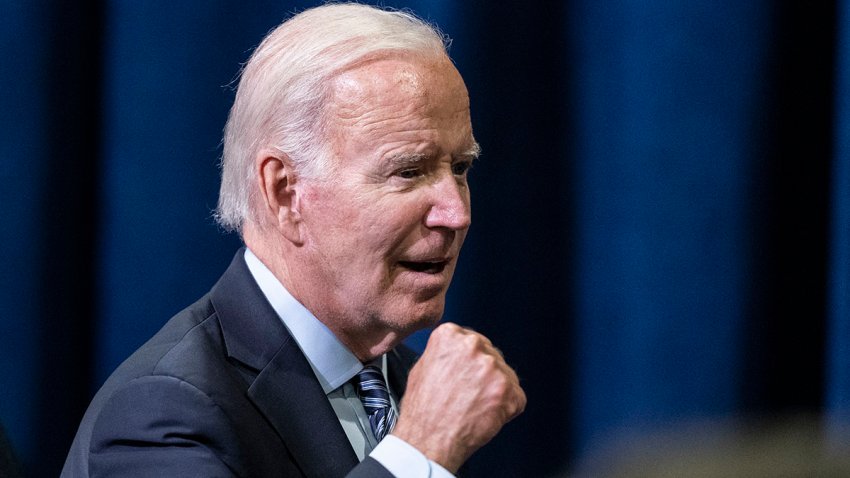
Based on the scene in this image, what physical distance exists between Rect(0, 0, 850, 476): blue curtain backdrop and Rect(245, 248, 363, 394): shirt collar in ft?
1.65

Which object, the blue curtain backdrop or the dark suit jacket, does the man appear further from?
the blue curtain backdrop

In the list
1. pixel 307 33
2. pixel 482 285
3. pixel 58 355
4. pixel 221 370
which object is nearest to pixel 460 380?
pixel 221 370

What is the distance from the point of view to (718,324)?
1733 mm

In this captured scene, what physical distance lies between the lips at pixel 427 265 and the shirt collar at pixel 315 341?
0.36ft

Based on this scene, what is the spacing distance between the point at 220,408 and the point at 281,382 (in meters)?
0.10

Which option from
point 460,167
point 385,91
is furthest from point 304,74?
point 460,167

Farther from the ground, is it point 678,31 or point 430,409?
point 678,31

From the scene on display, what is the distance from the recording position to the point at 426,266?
1.22 metres

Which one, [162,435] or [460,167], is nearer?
[162,435]

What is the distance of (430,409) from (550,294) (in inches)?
30.5

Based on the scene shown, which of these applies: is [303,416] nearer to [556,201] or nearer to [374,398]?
[374,398]

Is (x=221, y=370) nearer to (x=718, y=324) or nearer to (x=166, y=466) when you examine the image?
(x=166, y=466)

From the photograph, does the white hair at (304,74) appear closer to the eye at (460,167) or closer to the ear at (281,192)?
the ear at (281,192)

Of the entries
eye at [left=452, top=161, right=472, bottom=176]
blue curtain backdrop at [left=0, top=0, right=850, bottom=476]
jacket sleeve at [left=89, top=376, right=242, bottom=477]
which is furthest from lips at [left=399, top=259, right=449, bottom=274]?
blue curtain backdrop at [left=0, top=0, right=850, bottom=476]
